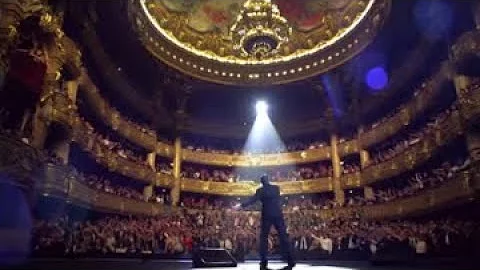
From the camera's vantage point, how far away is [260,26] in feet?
86.5

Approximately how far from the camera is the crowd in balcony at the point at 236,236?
15759 millimetres

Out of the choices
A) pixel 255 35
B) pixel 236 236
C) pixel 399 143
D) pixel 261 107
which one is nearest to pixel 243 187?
pixel 261 107

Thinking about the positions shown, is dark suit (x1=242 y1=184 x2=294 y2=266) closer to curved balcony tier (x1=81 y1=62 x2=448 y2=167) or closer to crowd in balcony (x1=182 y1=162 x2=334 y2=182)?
curved balcony tier (x1=81 y1=62 x2=448 y2=167)

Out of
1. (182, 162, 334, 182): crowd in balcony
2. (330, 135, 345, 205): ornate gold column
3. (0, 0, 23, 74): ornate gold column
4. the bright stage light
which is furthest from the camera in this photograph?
the bright stage light

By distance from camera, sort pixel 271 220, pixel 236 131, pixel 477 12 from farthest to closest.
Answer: pixel 236 131
pixel 477 12
pixel 271 220

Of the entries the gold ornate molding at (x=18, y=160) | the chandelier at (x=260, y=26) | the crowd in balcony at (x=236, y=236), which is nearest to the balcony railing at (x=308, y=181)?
the crowd in balcony at (x=236, y=236)

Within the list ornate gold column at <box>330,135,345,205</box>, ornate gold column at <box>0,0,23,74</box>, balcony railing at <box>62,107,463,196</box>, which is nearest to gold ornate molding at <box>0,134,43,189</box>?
ornate gold column at <box>0,0,23,74</box>

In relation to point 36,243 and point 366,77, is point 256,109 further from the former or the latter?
point 36,243

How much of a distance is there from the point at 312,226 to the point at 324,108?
11164mm

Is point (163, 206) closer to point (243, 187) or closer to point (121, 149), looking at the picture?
point (121, 149)

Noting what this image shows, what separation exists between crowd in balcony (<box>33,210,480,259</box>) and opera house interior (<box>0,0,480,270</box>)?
0.31ft

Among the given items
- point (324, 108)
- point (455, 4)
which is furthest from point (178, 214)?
point (455, 4)

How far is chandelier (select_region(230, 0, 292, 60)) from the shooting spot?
1025 inches

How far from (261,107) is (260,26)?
9.42 m
